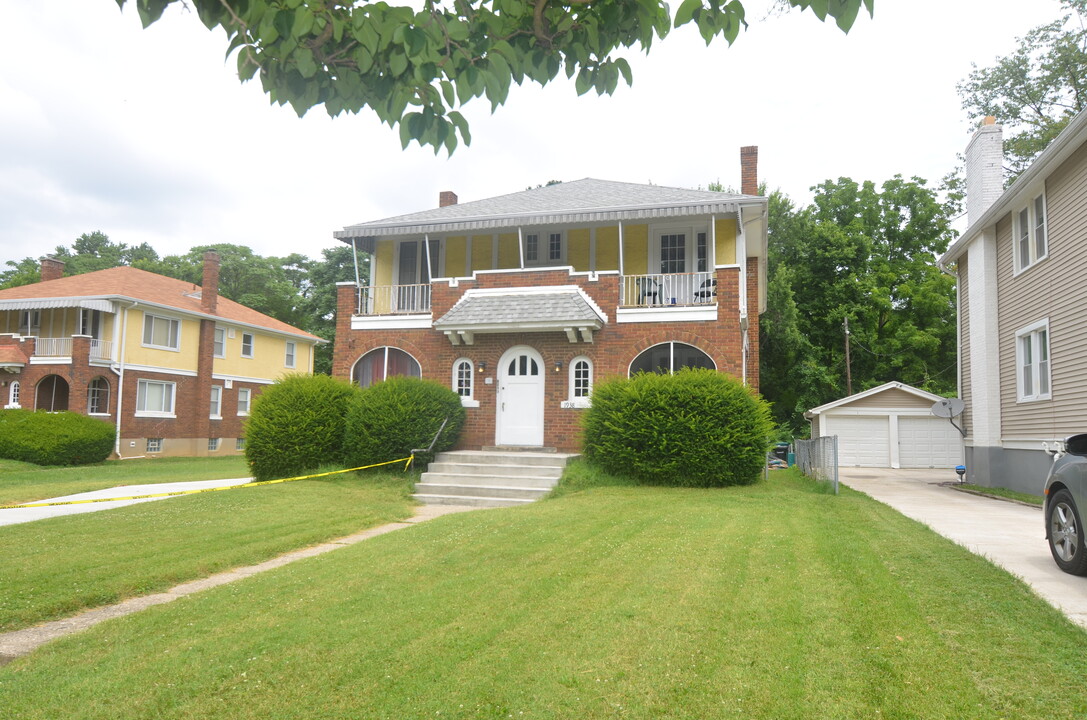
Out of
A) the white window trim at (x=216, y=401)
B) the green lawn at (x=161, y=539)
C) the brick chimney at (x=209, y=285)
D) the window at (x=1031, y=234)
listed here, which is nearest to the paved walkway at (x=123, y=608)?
the green lawn at (x=161, y=539)

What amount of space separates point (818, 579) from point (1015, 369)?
45.4 feet

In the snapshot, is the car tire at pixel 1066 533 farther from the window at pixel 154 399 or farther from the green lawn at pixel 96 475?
the window at pixel 154 399

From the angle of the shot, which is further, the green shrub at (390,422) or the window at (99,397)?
the window at (99,397)

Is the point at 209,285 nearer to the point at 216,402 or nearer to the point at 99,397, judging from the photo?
the point at 216,402

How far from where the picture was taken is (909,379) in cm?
3800

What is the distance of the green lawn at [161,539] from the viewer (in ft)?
20.8

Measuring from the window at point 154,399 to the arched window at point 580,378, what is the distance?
20590 millimetres

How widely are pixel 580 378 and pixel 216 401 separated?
22.4 m

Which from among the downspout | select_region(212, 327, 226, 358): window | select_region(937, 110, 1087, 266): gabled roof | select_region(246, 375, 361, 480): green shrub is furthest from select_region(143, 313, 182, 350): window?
select_region(937, 110, 1087, 266): gabled roof

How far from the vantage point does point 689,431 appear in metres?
14.2

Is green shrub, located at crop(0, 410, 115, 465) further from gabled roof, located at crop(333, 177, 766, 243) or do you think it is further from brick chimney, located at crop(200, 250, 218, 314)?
gabled roof, located at crop(333, 177, 766, 243)

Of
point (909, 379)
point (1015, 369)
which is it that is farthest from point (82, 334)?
point (909, 379)

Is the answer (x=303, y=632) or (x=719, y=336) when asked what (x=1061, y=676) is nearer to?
(x=303, y=632)

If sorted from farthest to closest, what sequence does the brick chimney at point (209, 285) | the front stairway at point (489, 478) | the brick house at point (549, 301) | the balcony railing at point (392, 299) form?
1. the brick chimney at point (209, 285)
2. the balcony railing at point (392, 299)
3. the brick house at point (549, 301)
4. the front stairway at point (489, 478)
